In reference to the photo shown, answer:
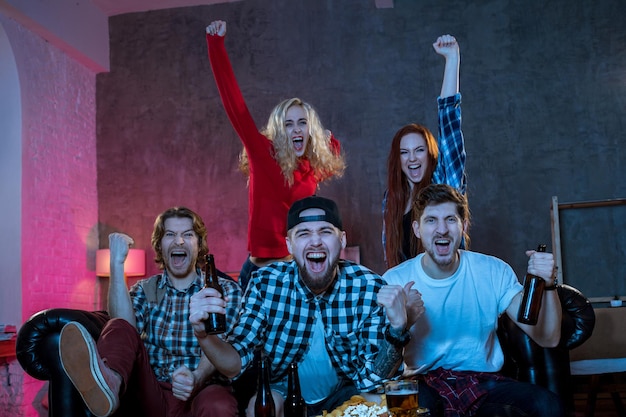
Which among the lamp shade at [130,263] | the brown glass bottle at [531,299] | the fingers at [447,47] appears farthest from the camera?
the lamp shade at [130,263]

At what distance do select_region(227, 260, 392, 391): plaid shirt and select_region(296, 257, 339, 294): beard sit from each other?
0.13 feet

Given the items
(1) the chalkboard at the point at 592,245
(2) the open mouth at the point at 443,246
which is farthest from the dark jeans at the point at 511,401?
(1) the chalkboard at the point at 592,245

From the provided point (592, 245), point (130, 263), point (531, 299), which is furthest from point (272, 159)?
point (592, 245)

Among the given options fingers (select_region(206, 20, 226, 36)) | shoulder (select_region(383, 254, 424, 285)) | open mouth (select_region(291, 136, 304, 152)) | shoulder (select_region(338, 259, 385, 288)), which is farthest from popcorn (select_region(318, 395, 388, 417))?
fingers (select_region(206, 20, 226, 36))

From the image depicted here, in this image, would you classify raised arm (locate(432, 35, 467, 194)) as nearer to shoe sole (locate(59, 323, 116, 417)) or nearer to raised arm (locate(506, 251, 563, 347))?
raised arm (locate(506, 251, 563, 347))

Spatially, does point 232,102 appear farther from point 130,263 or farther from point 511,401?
point 130,263

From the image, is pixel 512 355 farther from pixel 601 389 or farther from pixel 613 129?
pixel 613 129

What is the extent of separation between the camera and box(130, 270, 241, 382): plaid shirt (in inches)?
106

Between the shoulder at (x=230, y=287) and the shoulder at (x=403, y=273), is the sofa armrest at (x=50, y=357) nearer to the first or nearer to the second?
the shoulder at (x=230, y=287)

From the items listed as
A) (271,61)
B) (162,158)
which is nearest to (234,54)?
(271,61)

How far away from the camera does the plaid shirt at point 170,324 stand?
8.86 feet

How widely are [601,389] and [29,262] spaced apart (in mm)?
3988

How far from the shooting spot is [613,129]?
5285 mm

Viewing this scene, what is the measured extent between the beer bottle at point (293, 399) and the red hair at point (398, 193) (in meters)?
1.09
